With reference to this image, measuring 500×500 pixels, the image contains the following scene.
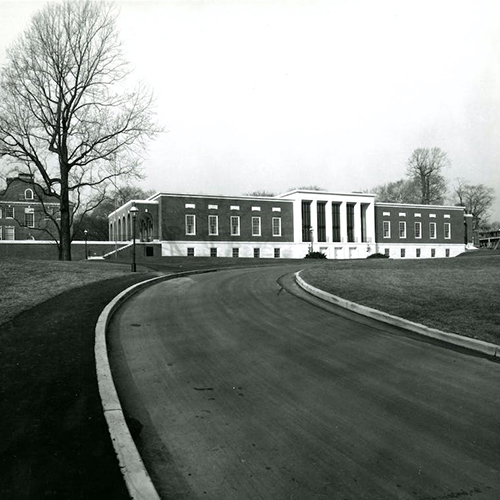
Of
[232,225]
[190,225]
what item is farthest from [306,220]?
[190,225]

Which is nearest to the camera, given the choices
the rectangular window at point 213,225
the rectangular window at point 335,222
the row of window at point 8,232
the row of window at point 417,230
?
the rectangular window at point 213,225

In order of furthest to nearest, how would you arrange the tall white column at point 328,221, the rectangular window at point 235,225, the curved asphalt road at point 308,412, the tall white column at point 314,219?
the tall white column at point 328,221 → the tall white column at point 314,219 → the rectangular window at point 235,225 → the curved asphalt road at point 308,412

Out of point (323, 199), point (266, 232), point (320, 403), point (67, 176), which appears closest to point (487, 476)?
point (320, 403)

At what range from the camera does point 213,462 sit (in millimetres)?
3727

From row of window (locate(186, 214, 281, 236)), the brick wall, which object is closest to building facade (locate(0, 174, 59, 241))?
the brick wall

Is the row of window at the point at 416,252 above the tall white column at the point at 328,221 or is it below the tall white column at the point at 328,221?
below

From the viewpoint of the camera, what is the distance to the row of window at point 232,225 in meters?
52.5

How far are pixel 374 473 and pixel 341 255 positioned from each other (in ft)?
197

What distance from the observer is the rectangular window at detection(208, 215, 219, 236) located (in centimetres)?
5359

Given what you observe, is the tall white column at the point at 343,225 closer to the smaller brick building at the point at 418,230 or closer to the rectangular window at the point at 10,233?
the smaller brick building at the point at 418,230

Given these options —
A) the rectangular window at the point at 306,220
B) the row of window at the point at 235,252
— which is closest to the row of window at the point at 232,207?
the rectangular window at the point at 306,220

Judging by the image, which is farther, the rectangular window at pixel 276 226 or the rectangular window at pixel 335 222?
the rectangular window at pixel 335 222

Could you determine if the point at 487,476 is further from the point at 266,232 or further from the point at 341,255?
the point at 341,255

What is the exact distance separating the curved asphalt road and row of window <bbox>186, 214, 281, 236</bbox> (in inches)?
1735
